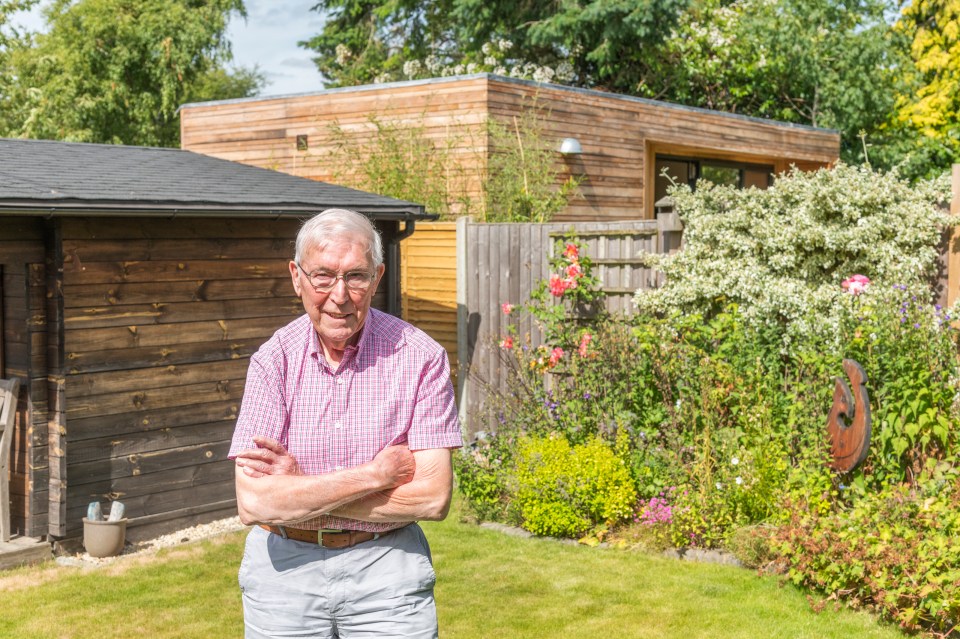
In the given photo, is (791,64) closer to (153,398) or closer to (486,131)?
(486,131)

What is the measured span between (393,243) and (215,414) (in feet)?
7.31

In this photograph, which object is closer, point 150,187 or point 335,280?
point 335,280

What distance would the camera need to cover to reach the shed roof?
23.2 feet

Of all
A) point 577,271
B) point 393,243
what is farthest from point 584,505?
point 393,243

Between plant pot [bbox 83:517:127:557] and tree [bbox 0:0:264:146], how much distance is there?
21.2 metres

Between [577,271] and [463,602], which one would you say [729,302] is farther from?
[463,602]

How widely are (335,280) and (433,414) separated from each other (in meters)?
0.47

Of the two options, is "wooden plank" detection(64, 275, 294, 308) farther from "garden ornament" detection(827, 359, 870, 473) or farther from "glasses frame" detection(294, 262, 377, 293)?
"glasses frame" detection(294, 262, 377, 293)

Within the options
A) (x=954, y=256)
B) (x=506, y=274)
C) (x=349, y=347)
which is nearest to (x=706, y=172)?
(x=506, y=274)

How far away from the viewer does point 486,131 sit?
12.6 metres

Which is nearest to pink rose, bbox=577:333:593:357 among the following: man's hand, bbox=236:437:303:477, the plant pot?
the plant pot

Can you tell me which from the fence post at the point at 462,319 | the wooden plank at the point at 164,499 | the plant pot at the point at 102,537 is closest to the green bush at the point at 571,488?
the wooden plank at the point at 164,499

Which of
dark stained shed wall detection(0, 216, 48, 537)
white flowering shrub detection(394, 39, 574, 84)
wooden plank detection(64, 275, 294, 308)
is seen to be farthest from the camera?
white flowering shrub detection(394, 39, 574, 84)

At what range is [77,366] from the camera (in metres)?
7.50
